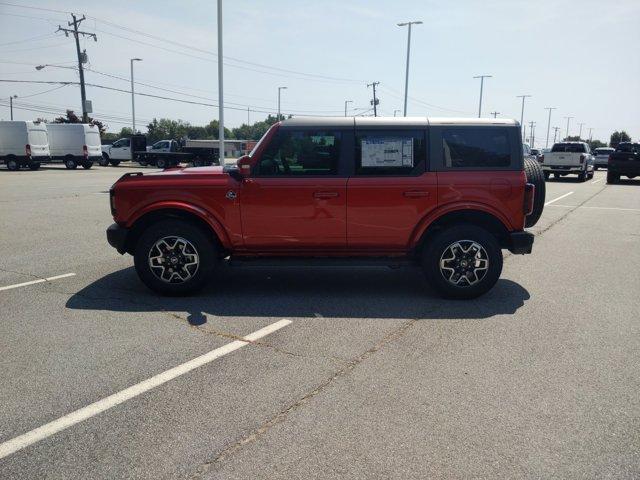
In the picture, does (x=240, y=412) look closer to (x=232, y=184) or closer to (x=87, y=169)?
(x=232, y=184)

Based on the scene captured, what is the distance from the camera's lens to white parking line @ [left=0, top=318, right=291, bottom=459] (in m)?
2.86

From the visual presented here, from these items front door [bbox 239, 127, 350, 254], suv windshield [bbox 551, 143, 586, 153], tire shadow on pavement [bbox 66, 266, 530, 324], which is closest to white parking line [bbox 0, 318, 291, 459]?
tire shadow on pavement [bbox 66, 266, 530, 324]

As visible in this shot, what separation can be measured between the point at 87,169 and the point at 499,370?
33.7 metres

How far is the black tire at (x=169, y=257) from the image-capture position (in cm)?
553

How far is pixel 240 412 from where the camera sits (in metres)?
3.20

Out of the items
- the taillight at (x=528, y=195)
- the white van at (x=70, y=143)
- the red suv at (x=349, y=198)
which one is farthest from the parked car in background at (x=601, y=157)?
the red suv at (x=349, y=198)

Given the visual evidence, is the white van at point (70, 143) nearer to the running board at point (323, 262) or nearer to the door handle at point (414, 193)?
the running board at point (323, 262)

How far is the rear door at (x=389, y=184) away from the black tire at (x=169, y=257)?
5.08ft

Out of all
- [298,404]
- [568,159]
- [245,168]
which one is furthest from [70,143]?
[298,404]

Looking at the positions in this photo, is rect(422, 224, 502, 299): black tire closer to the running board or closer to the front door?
the running board

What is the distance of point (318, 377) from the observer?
371cm

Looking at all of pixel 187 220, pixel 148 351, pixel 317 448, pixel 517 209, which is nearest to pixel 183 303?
pixel 187 220

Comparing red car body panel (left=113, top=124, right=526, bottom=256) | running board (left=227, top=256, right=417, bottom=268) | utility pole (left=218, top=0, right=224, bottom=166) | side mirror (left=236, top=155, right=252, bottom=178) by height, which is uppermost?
utility pole (left=218, top=0, right=224, bottom=166)

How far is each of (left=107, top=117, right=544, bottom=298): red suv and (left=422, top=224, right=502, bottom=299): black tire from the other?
0.4 inches
